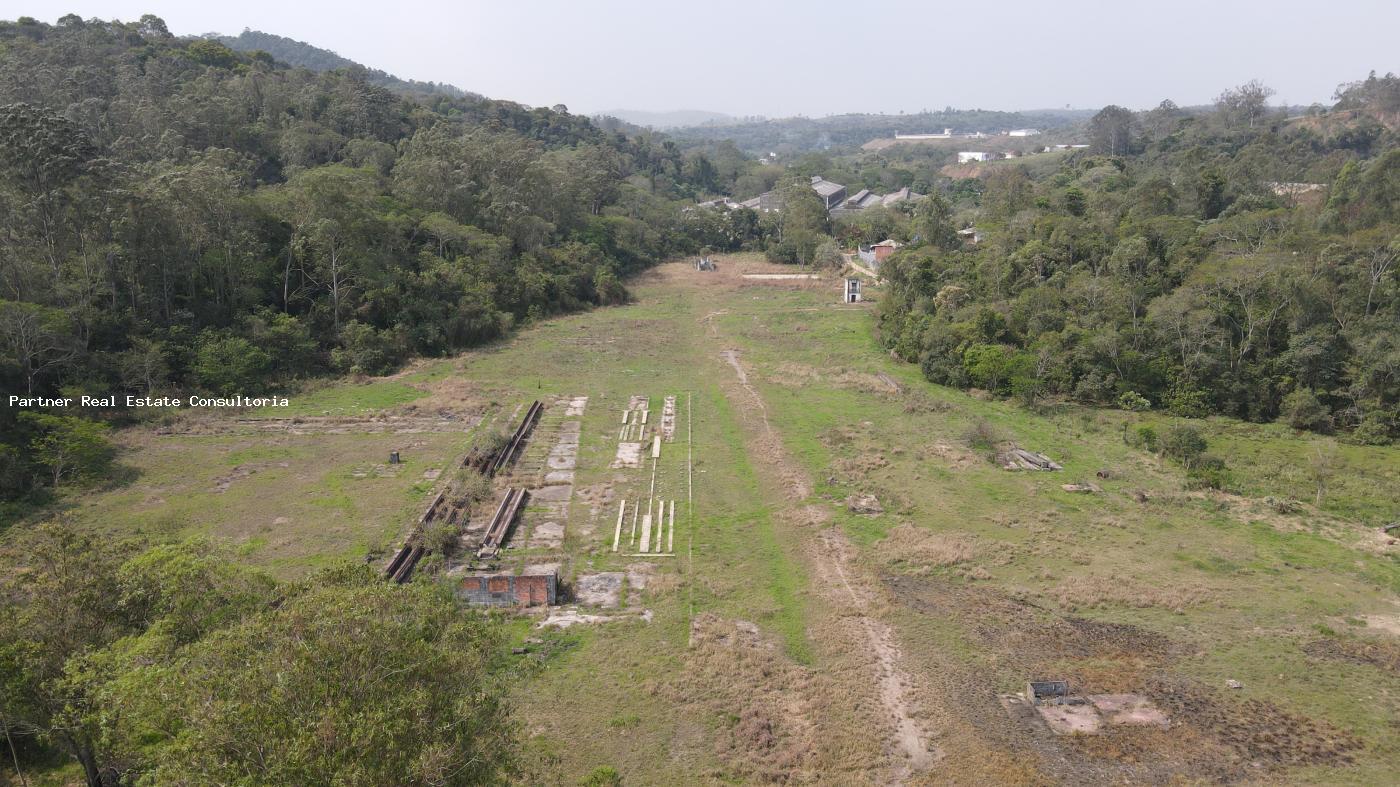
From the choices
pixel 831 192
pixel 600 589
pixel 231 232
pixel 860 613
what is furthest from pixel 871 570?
pixel 831 192

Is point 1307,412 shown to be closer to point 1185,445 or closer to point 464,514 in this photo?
point 1185,445

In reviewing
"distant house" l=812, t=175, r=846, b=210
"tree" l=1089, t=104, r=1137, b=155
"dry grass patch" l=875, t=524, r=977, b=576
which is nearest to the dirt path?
"dry grass patch" l=875, t=524, r=977, b=576

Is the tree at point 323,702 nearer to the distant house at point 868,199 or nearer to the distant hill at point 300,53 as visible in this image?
the distant house at point 868,199

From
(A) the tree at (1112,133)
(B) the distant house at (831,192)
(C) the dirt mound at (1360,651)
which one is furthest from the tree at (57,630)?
→ (A) the tree at (1112,133)

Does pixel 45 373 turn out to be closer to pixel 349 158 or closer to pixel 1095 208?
pixel 349 158

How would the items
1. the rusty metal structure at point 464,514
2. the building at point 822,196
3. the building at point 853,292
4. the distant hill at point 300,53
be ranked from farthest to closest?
the distant hill at point 300,53
the building at point 822,196
the building at point 853,292
the rusty metal structure at point 464,514

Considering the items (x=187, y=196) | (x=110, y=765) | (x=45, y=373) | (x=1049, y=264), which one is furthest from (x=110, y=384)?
(x=1049, y=264)
